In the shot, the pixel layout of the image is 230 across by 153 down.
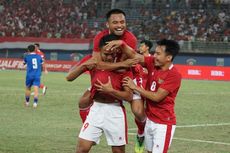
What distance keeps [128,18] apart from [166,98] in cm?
4511

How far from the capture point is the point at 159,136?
8.39 metres

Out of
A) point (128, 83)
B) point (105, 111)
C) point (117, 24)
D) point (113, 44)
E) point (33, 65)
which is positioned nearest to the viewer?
point (113, 44)

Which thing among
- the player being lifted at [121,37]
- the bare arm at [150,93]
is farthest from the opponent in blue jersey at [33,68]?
the bare arm at [150,93]

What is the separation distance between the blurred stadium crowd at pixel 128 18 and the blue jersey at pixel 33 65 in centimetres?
2682

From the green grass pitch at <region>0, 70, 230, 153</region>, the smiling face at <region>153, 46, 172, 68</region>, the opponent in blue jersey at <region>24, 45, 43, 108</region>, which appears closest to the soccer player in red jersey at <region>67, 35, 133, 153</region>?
the smiling face at <region>153, 46, 172, 68</region>

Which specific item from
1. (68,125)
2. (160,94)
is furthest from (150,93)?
(68,125)

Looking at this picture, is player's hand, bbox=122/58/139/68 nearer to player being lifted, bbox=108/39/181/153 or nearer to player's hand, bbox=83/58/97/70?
player being lifted, bbox=108/39/181/153

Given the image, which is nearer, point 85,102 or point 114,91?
point 114,91

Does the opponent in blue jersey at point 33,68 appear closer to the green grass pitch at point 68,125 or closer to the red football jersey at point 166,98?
the green grass pitch at point 68,125

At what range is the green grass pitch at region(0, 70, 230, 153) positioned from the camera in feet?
39.7

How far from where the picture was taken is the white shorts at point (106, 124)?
27.8 feet

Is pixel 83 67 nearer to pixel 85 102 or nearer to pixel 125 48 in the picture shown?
pixel 125 48

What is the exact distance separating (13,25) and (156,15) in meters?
14.0

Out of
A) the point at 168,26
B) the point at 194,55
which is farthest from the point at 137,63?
the point at 168,26
